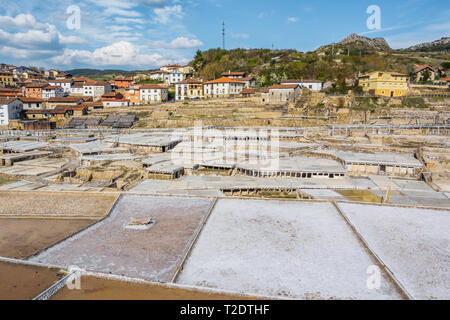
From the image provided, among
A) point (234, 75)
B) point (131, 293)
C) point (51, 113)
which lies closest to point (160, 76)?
point (234, 75)

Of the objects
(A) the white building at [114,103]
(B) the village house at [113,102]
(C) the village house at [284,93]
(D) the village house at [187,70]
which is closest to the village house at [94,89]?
(B) the village house at [113,102]

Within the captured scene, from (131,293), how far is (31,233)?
305 inches

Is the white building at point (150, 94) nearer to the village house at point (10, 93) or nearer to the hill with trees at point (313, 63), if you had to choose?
the hill with trees at point (313, 63)

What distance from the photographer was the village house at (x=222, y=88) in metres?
57.6

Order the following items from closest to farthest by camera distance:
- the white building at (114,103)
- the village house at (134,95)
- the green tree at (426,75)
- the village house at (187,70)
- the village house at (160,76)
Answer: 1. the green tree at (426,75)
2. the white building at (114,103)
3. the village house at (134,95)
4. the village house at (187,70)
5. the village house at (160,76)

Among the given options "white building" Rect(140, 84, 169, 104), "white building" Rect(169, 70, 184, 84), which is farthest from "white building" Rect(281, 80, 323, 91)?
"white building" Rect(169, 70, 184, 84)

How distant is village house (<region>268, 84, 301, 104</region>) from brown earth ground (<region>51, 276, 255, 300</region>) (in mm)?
41748

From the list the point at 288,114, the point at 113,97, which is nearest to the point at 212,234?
the point at 288,114

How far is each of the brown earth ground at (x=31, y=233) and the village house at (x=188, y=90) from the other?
47.9 m

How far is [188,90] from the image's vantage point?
2431 inches

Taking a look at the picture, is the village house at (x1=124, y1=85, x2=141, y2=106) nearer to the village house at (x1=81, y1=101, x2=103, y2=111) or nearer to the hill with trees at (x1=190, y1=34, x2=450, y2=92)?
the village house at (x1=81, y1=101, x2=103, y2=111)

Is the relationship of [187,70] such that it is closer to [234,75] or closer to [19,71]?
[234,75]
